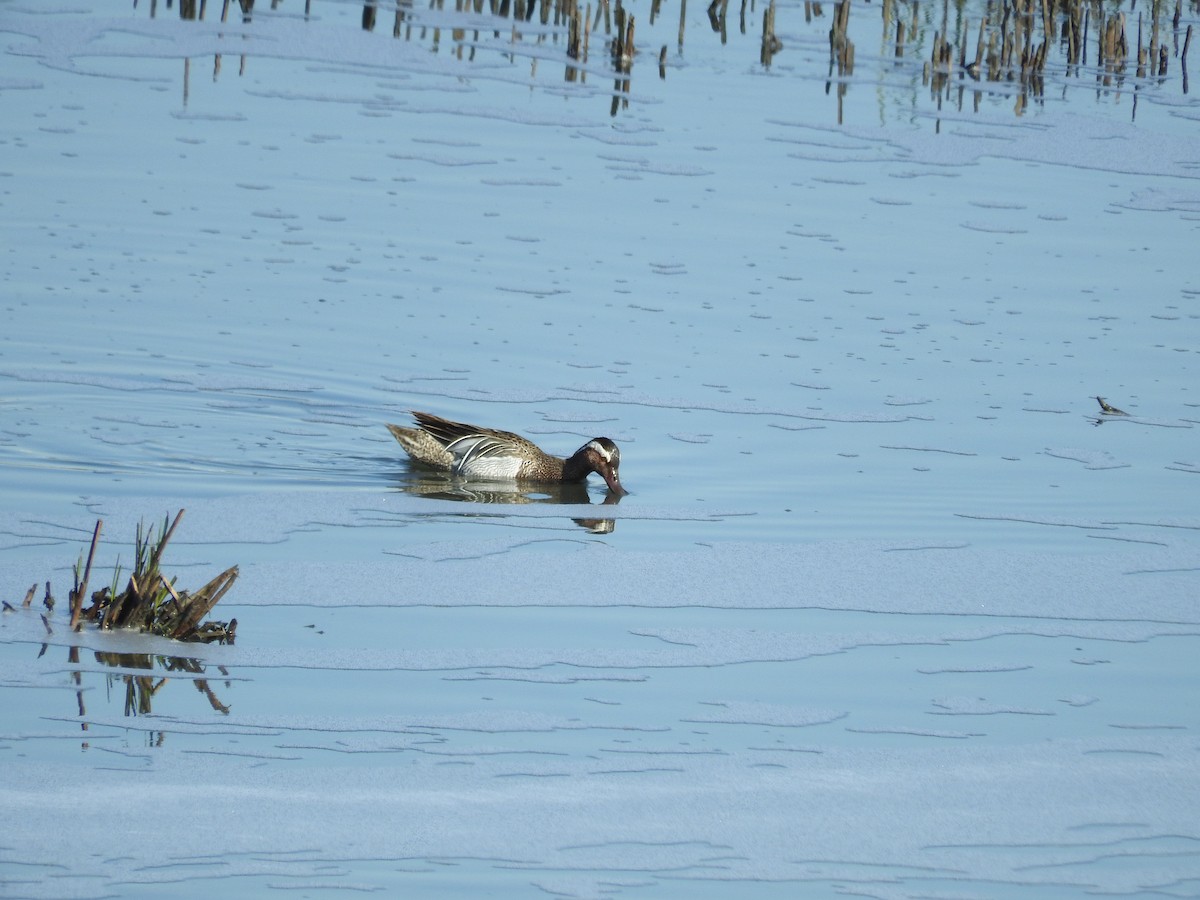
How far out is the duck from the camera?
9781mm

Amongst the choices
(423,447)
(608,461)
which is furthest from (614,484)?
(423,447)

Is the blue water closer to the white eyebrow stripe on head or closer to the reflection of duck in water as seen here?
the reflection of duck in water

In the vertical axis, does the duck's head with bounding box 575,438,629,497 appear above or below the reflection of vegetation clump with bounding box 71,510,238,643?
above

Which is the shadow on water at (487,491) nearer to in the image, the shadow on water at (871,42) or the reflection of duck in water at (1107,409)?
the reflection of duck in water at (1107,409)

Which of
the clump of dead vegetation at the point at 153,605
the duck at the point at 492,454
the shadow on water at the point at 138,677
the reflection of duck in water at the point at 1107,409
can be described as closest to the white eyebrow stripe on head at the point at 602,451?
the duck at the point at 492,454

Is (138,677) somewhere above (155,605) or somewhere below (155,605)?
below

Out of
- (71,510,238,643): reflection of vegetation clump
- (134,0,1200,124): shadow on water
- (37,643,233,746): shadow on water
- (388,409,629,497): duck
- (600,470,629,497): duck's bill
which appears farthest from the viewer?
(134,0,1200,124): shadow on water

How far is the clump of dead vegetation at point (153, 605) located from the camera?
674 cm

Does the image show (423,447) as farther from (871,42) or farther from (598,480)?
(871,42)

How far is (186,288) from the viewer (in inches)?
480

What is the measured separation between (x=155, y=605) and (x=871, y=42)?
57.9 ft

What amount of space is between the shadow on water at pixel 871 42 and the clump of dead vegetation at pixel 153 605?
1194 centimetres

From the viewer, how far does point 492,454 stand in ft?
32.9

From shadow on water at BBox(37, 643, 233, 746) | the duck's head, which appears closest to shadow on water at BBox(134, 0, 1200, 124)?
the duck's head
